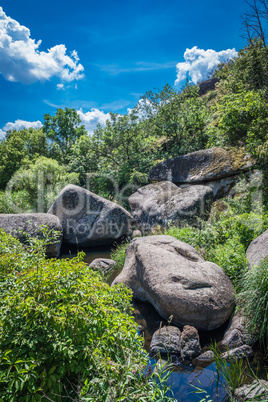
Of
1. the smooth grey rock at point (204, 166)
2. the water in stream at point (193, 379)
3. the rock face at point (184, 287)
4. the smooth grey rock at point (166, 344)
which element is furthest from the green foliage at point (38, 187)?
the smooth grey rock at point (166, 344)

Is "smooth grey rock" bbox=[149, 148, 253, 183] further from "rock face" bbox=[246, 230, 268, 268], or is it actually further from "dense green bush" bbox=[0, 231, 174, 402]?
"dense green bush" bbox=[0, 231, 174, 402]

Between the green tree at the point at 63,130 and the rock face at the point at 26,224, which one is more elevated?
the green tree at the point at 63,130

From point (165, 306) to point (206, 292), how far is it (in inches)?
38.8

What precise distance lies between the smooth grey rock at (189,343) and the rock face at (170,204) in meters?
5.63

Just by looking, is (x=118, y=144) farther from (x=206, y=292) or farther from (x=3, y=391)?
(x=3, y=391)

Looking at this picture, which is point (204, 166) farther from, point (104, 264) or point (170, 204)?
point (104, 264)

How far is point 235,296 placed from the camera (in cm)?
554

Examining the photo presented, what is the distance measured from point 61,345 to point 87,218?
10.6 meters

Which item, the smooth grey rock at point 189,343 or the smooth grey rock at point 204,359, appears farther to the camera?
the smooth grey rock at point 189,343

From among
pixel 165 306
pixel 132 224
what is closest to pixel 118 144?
pixel 132 224

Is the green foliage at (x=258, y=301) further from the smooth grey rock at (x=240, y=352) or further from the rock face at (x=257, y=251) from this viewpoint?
the rock face at (x=257, y=251)

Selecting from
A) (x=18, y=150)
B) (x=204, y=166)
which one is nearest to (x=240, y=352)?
(x=204, y=166)

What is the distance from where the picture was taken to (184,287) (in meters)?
5.54

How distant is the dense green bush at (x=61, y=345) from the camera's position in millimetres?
2129
